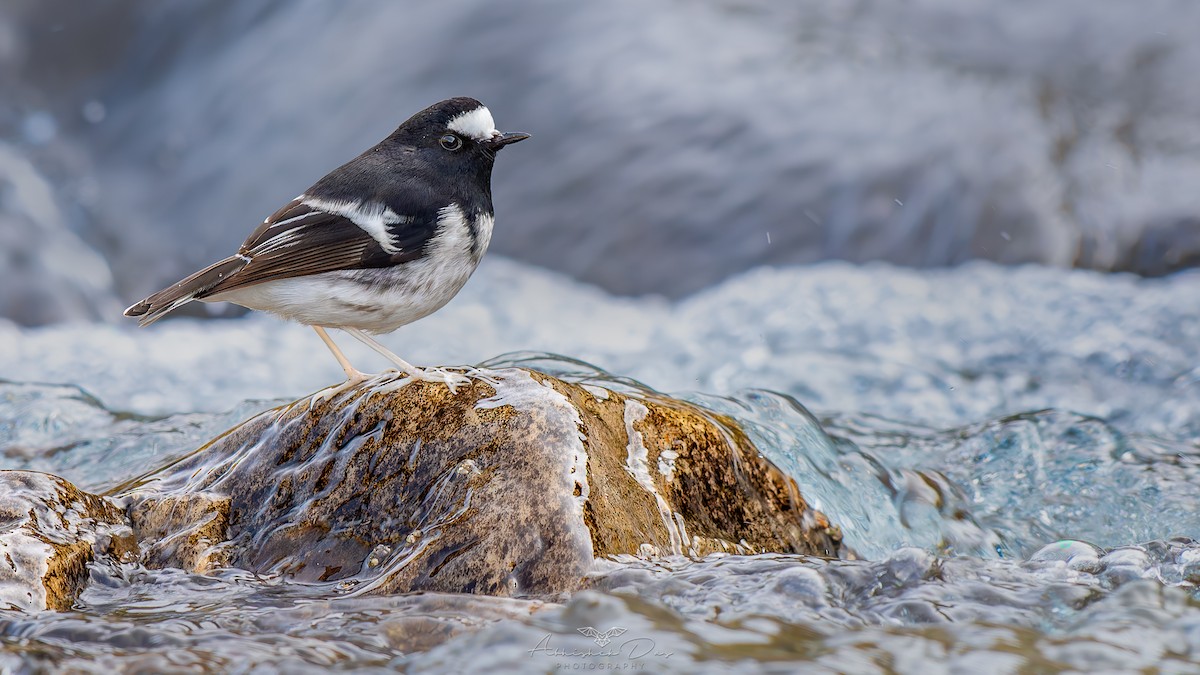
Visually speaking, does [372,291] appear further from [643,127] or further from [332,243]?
[643,127]

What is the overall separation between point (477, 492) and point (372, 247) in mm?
1315

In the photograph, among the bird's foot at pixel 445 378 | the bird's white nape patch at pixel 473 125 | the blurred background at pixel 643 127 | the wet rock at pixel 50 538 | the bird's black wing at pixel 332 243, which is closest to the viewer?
the wet rock at pixel 50 538

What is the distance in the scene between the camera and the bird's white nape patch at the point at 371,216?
14.5ft

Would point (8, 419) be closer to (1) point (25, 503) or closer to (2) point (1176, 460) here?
(1) point (25, 503)

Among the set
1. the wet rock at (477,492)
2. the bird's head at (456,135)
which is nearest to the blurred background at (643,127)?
the bird's head at (456,135)

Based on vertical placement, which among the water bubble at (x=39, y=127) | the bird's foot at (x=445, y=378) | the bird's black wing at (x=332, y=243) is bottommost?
the bird's foot at (x=445, y=378)

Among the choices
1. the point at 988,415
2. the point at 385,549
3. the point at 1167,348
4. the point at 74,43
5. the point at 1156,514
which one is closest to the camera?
the point at 385,549

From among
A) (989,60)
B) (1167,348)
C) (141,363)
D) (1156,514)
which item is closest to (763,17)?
(989,60)

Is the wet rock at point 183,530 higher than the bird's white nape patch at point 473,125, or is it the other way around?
the bird's white nape patch at point 473,125

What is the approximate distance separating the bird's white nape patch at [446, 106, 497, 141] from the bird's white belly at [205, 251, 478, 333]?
56 cm

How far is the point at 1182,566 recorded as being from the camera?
370cm

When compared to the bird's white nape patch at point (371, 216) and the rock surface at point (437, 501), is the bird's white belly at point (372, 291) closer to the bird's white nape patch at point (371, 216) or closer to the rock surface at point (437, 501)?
the bird's white nape patch at point (371, 216)

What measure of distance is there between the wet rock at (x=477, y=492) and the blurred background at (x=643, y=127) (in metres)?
6.07

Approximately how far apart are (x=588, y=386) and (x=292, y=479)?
3.72 feet
